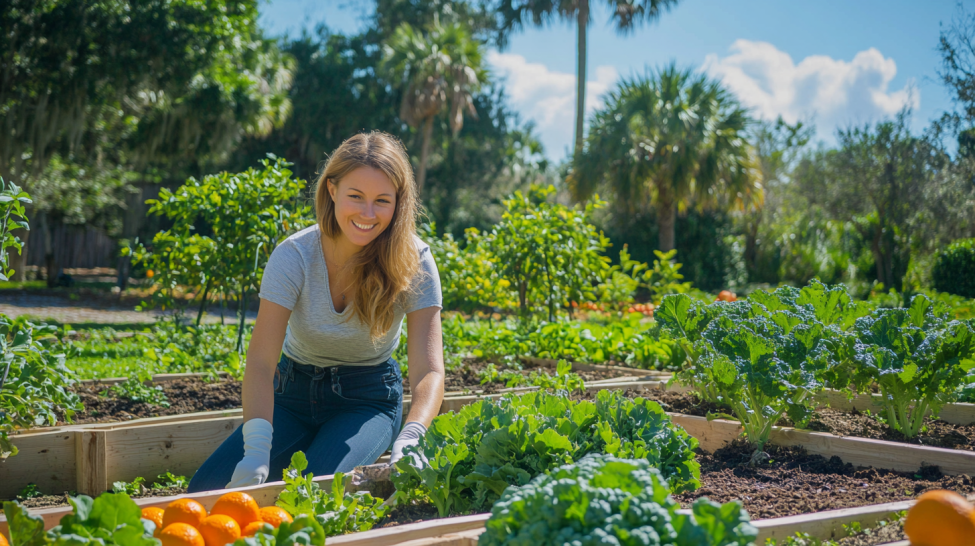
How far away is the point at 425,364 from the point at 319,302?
50 centimetres

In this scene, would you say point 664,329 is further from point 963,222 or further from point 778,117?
point 778,117

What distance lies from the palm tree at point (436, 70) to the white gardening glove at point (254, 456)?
16.2 meters

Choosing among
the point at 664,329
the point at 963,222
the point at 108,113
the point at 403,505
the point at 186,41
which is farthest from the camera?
the point at 108,113

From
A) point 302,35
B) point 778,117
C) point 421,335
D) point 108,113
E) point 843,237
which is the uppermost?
point 302,35

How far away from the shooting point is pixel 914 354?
2.15m

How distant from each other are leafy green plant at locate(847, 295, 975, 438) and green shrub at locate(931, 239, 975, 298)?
10.7m

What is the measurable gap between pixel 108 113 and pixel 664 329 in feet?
48.0

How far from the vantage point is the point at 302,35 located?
21.8m

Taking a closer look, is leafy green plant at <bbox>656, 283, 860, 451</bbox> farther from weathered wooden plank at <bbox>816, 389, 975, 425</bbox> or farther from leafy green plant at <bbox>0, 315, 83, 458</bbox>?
leafy green plant at <bbox>0, 315, 83, 458</bbox>

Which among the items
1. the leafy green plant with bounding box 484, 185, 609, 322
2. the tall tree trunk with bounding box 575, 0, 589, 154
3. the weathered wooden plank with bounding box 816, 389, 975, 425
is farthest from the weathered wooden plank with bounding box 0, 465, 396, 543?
the tall tree trunk with bounding box 575, 0, 589, 154

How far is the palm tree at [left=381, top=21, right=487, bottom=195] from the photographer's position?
17594 mm

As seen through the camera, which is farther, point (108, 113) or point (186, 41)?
point (108, 113)

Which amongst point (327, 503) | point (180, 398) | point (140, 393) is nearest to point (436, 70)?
point (180, 398)

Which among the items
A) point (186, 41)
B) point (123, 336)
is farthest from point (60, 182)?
point (123, 336)
